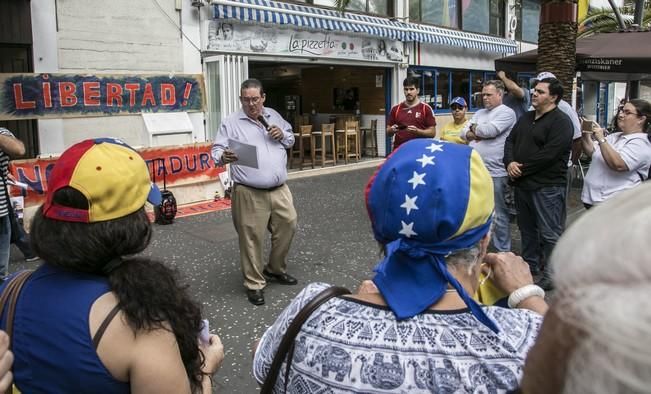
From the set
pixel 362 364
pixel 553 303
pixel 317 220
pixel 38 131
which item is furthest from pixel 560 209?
pixel 38 131

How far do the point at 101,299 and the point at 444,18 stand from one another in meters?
15.8

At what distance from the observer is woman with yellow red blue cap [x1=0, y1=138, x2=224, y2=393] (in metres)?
1.42

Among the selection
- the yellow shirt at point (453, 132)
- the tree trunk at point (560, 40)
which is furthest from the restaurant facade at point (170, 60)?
the tree trunk at point (560, 40)

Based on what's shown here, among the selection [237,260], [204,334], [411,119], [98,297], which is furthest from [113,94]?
[98,297]

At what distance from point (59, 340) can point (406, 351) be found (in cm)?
89

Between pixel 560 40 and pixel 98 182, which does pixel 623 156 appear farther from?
pixel 98 182

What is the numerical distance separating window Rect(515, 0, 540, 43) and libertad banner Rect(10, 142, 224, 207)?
13.8m

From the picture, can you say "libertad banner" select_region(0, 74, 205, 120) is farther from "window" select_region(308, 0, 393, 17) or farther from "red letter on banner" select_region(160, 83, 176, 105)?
"window" select_region(308, 0, 393, 17)

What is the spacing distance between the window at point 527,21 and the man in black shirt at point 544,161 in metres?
15.3

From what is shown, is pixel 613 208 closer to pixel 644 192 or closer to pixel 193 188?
pixel 644 192

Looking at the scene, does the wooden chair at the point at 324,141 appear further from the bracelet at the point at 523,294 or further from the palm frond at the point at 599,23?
the bracelet at the point at 523,294

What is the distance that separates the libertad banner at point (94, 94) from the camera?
7.35m

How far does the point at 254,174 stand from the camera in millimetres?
4750

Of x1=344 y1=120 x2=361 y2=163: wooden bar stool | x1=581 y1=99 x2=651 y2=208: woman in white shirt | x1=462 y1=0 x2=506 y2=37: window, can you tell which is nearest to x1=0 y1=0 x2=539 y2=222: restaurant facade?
x1=344 y1=120 x2=361 y2=163: wooden bar stool
